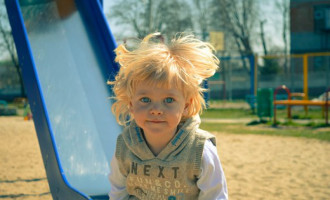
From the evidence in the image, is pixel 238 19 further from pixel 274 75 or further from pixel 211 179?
pixel 211 179

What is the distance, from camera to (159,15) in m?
24.9

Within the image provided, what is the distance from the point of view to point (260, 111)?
12031 millimetres

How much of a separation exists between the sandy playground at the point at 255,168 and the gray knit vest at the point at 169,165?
235 cm

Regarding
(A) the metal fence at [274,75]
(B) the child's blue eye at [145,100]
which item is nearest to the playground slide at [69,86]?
(B) the child's blue eye at [145,100]

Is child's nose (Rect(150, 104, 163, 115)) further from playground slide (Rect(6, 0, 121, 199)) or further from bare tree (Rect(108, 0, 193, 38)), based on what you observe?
bare tree (Rect(108, 0, 193, 38))

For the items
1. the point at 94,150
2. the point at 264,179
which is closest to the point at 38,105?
the point at 94,150

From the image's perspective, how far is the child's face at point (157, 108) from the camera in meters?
1.63

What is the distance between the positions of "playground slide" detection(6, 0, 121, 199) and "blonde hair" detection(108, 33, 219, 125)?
106cm

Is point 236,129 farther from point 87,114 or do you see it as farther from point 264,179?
point 87,114

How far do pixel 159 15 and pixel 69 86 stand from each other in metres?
21.7

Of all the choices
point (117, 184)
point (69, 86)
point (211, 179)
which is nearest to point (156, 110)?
point (211, 179)

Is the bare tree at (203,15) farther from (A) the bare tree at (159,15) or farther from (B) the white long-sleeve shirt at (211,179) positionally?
(B) the white long-sleeve shirt at (211,179)

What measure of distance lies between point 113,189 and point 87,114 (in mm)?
1982

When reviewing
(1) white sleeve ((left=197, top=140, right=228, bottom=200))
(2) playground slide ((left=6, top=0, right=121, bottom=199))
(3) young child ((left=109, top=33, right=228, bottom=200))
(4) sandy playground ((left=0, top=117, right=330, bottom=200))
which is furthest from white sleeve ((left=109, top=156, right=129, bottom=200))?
(4) sandy playground ((left=0, top=117, right=330, bottom=200))
